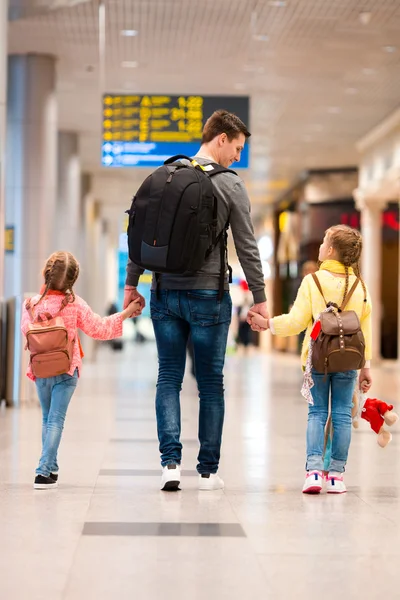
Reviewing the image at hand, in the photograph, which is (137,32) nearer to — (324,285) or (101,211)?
(324,285)

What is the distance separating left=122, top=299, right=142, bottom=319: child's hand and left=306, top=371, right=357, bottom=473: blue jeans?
3.11 feet

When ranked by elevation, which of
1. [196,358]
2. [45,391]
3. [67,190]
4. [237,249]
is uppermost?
[67,190]

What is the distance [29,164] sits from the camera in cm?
1641

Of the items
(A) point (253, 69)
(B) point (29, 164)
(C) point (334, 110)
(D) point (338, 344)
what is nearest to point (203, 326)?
(D) point (338, 344)

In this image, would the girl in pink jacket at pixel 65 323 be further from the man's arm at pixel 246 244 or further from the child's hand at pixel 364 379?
the child's hand at pixel 364 379

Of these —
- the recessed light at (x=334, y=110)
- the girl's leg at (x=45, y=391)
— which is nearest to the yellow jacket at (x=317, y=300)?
the girl's leg at (x=45, y=391)

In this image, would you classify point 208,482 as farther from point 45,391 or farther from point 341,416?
point 45,391

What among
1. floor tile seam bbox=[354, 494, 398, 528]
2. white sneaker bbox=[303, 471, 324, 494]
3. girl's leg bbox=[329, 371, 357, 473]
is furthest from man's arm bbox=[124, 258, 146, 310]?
floor tile seam bbox=[354, 494, 398, 528]

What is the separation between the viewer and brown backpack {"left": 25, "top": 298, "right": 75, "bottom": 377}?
18.3 ft

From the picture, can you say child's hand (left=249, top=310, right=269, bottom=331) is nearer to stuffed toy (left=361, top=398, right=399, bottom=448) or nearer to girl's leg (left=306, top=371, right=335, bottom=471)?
girl's leg (left=306, top=371, right=335, bottom=471)

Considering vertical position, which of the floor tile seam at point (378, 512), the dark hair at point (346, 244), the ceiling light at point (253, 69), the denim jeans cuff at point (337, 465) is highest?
the ceiling light at point (253, 69)

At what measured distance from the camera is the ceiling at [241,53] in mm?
13773

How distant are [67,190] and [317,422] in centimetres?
1825

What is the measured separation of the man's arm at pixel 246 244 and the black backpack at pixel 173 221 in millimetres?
199
